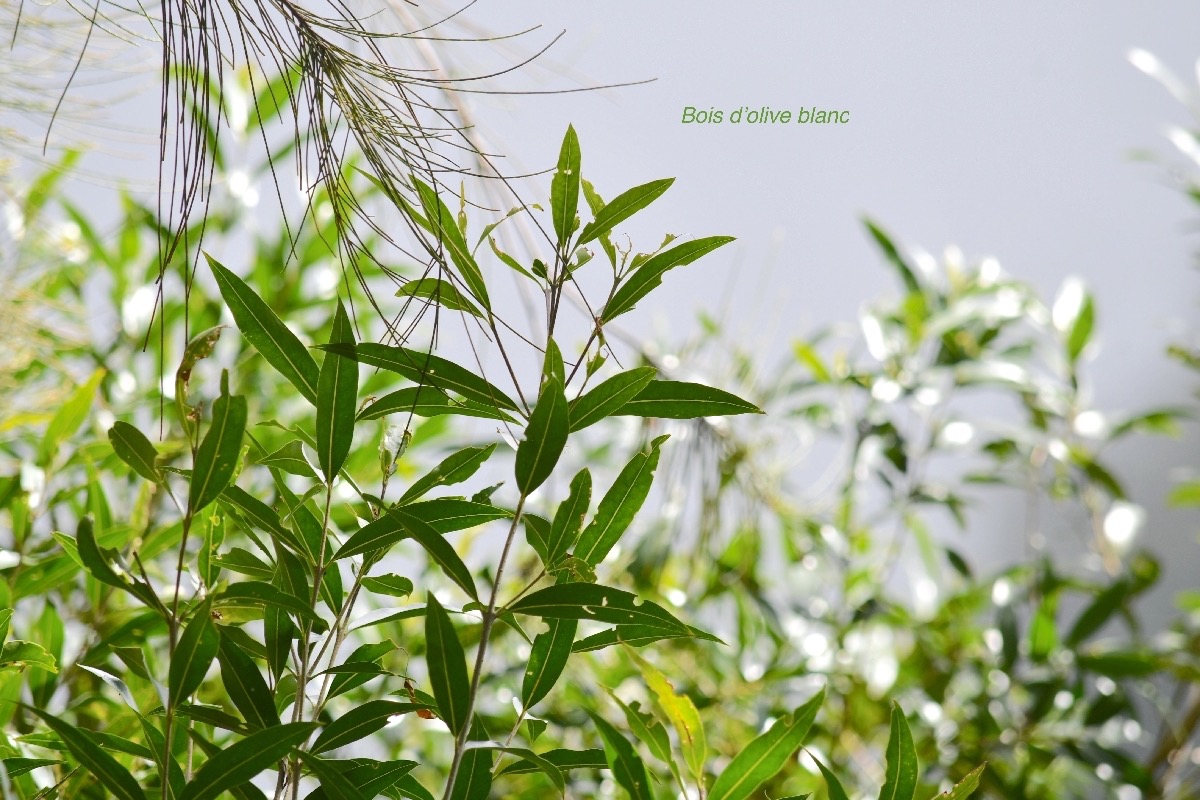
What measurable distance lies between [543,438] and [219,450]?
0.38 feet

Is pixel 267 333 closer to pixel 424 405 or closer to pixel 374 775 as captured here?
pixel 424 405

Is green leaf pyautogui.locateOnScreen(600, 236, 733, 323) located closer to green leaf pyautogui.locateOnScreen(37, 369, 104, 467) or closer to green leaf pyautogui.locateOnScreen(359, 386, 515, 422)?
green leaf pyautogui.locateOnScreen(359, 386, 515, 422)

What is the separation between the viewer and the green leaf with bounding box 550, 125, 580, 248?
0.42 metres

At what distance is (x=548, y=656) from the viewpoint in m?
0.44

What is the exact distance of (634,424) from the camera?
1601 mm

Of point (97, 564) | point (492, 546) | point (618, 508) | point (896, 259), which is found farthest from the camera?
point (492, 546)

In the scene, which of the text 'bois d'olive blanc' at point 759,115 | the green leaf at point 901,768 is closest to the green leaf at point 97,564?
the green leaf at point 901,768

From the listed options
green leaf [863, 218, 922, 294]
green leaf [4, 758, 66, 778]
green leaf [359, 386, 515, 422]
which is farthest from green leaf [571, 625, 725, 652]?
green leaf [863, 218, 922, 294]

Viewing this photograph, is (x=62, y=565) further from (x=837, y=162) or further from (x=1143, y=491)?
(x=1143, y=491)

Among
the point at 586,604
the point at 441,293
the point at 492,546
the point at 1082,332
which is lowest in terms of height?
the point at 492,546

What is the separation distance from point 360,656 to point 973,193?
1.76 meters

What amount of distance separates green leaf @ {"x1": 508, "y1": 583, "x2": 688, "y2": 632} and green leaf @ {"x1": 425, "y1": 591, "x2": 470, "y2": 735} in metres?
0.03

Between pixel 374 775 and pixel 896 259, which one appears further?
pixel 896 259

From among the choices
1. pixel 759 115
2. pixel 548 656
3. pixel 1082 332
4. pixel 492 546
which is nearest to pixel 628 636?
pixel 548 656
